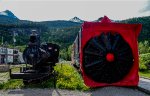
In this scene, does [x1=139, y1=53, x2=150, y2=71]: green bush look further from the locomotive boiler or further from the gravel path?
the locomotive boiler

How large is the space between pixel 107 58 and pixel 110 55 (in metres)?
0.17

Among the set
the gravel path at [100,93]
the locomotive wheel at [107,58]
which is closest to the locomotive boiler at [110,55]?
the locomotive wheel at [107,58]

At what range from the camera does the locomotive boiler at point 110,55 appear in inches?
506

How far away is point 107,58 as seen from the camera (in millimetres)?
12836

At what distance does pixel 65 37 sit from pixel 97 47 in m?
141

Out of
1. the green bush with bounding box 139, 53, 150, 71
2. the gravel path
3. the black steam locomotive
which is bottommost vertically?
the green bush with bounding box 139, 53, 150, 71

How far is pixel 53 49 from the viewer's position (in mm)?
23031

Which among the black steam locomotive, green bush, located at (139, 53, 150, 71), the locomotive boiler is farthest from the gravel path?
green bush, located at (139, 53, 150, 71)

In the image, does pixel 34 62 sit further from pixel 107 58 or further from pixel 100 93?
pixel 107 58

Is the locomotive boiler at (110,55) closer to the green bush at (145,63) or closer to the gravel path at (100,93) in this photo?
the gravel path at (100,93)

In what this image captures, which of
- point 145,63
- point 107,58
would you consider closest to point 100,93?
point 107,58

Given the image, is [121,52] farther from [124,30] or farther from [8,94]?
[8,94]

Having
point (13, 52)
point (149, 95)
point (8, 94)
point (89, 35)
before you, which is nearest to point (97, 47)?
point (89, 35)

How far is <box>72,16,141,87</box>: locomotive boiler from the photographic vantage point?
12859 mm
